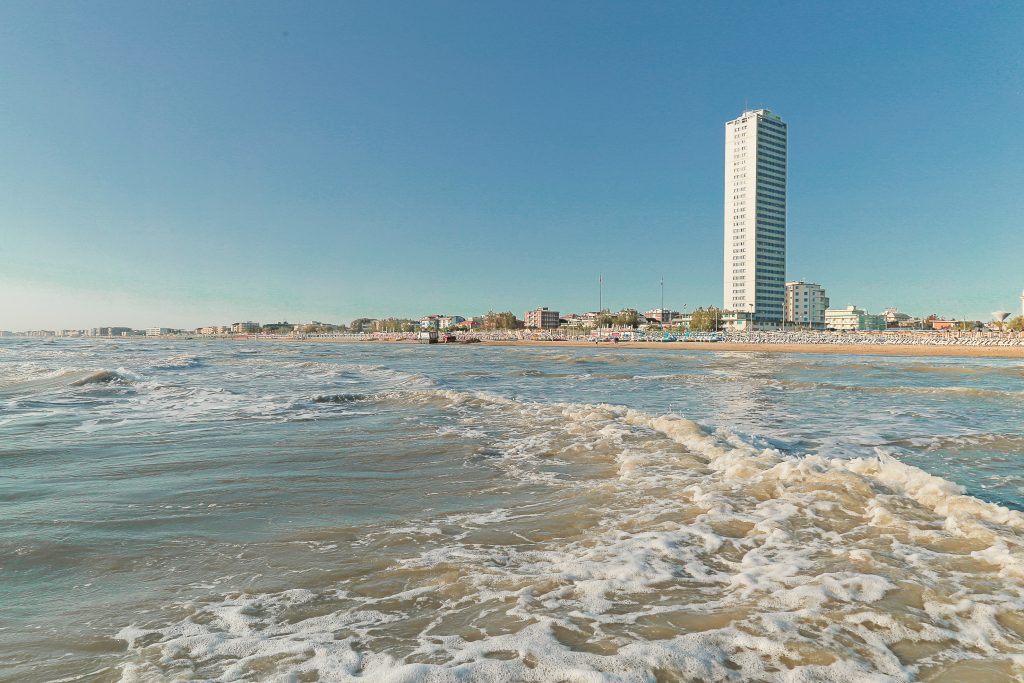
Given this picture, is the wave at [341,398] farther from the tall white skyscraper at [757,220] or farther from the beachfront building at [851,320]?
the beachfront building at [851,320]

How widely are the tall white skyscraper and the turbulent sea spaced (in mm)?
167065

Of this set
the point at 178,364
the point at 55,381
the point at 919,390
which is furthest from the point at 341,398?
the point at 178,364

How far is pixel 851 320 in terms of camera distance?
187 meters

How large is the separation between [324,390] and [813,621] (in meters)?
15.5

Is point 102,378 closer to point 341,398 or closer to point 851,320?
point 341,398

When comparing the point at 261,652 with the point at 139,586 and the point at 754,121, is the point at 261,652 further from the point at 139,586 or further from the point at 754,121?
the point at 754,121

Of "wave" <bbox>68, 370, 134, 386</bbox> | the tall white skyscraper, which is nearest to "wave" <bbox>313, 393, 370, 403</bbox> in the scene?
"wave" <bbox>68, 370, 134, 386</bbox>

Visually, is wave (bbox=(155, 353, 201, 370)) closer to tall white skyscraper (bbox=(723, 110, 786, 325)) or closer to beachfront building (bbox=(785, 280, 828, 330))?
tall white skyscraper (bbox=(723, 110, 786, 325))

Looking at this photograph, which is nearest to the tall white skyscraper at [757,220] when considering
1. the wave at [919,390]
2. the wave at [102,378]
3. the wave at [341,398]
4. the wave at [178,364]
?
the wave at [919,390]

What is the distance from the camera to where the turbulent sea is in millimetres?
2652

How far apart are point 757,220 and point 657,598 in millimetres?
178639

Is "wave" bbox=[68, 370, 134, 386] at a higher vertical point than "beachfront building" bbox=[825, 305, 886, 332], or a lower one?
lower

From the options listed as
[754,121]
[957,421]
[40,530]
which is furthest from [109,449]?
[754,121]

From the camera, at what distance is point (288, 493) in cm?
545
